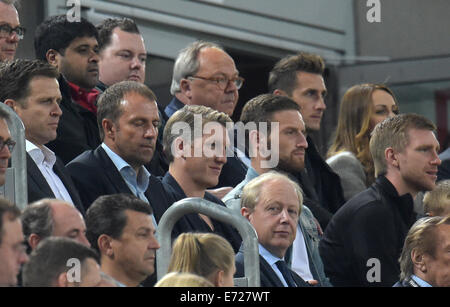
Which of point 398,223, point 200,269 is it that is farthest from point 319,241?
point 200,269

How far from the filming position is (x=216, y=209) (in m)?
5.01

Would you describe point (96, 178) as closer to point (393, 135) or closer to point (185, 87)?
point (185, 87)

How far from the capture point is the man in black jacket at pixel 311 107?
26.3 ft

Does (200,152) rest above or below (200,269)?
above

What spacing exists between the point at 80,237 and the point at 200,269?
50 cm

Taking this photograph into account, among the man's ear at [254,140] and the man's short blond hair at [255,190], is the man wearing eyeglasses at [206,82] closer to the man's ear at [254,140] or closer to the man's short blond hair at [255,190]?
the man's ear at [254,140]

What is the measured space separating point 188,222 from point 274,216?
0.46 metres

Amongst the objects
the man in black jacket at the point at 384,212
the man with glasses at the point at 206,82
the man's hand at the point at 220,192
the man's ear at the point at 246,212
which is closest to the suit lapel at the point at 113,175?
the man's ear at the point at 246,212

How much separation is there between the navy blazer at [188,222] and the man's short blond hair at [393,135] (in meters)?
1.12

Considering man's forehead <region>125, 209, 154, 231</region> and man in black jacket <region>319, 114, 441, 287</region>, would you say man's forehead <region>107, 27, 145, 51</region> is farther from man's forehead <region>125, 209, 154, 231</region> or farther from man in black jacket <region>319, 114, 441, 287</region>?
man's forehead <region>125, 209, 154, 231</region>

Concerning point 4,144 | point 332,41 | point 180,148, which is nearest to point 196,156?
point 180,148
